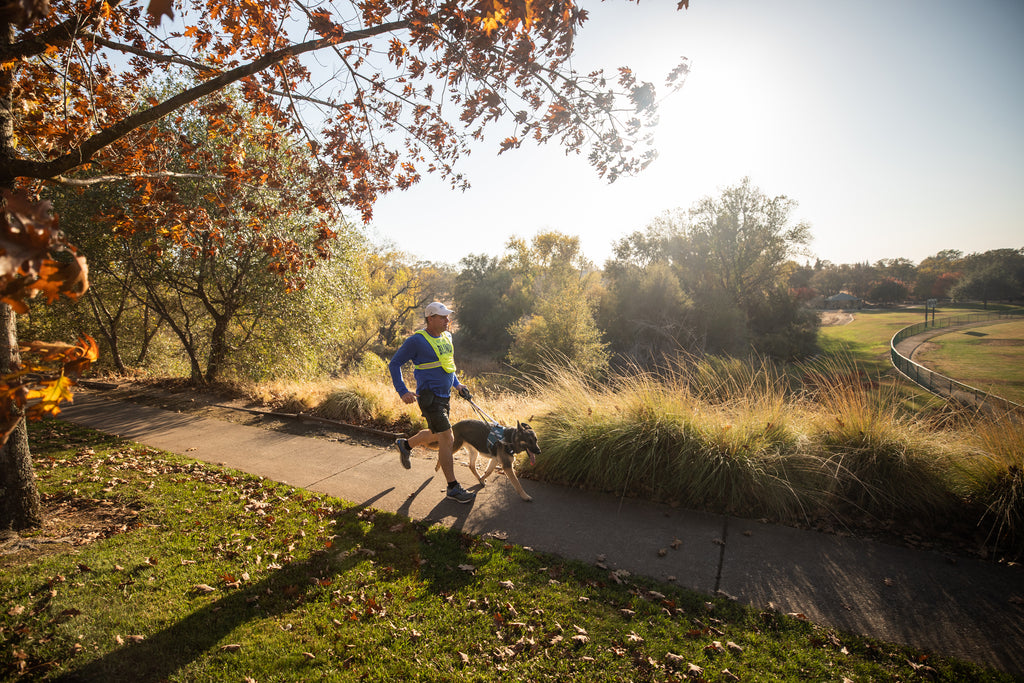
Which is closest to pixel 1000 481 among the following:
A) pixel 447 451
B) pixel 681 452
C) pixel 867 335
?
pixel 681 452

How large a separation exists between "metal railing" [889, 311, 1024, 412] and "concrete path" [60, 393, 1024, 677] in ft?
8.68

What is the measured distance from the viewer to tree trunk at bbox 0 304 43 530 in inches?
148

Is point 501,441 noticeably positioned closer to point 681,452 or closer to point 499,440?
point 499,440

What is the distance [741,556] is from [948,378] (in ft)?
64.5

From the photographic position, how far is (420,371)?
492 centimetres

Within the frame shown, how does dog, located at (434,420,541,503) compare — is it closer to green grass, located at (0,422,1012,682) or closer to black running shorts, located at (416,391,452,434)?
black running shorts, located at (416,391,452,434)

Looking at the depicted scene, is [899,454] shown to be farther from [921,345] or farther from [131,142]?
[921,345]

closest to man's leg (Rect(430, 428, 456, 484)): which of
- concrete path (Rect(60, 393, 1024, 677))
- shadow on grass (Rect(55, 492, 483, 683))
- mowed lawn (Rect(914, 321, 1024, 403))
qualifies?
concrete path (Rect(60, 393, 1024, 677))

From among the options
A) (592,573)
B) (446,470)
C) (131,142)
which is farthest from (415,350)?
(131,142)

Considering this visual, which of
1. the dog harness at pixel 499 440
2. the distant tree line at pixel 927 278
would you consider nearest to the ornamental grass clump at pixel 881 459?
the dog harness at pixel 499 440

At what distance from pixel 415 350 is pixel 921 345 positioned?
121 feet

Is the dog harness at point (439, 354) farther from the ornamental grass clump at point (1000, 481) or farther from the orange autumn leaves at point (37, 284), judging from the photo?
the ornamental grass clump at point (1000, 481)

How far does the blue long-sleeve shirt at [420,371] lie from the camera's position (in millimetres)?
4836

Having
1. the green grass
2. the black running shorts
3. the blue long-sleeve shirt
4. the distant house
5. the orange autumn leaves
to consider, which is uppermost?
the distant house
